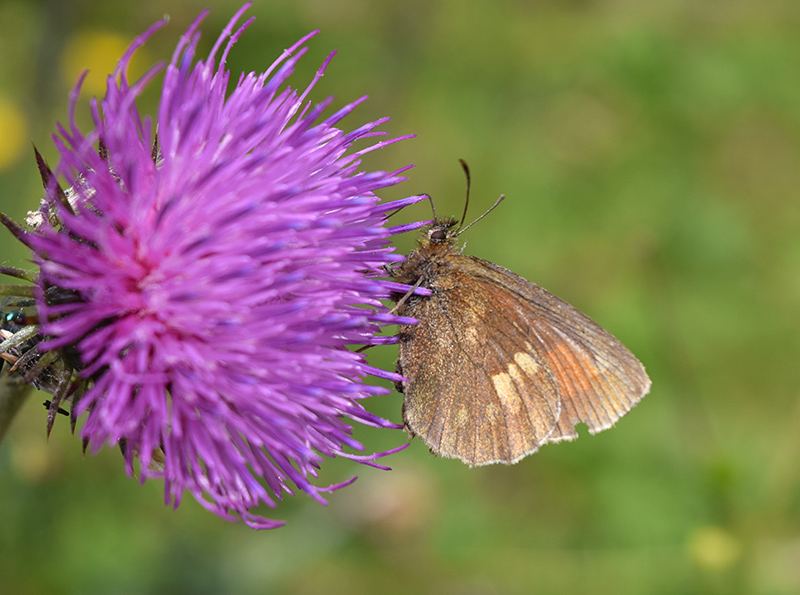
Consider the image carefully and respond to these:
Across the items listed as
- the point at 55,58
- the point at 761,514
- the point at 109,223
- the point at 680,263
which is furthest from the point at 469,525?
the point at 55,58

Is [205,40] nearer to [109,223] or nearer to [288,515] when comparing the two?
[288,515]

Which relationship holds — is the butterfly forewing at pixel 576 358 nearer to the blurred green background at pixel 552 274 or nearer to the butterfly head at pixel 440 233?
the butterfly head at pixel 440 233

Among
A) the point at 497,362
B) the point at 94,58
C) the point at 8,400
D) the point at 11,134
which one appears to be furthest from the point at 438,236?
the point at 94,58

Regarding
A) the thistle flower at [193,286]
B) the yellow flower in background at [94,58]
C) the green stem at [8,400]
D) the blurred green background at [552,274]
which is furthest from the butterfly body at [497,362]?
the yellow flower in background at [94,58]

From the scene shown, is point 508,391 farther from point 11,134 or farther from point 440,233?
point 11,134

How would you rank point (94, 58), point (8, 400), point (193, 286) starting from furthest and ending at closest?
point (94, 58) < point (8, 400) < point (193, 286)

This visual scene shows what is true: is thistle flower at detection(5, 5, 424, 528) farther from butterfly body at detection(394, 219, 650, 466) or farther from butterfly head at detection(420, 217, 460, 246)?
butterfly head at detection(420, 217, 460, 246)

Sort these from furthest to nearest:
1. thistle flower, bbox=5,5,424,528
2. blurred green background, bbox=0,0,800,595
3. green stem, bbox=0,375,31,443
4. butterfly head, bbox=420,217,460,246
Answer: blurred green background, bbox=0,0,800,595 < butterfly head, bbox=420,217,460,246 < green stem, bbox=0,375,31,443 < thistle flower, bbox=5,5,424,528

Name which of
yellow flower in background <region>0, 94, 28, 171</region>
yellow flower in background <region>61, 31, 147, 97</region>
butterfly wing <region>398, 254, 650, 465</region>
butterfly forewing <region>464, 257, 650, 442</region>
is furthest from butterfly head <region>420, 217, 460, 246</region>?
yellow flower in background <region>61, 31, 147, 97</region>
